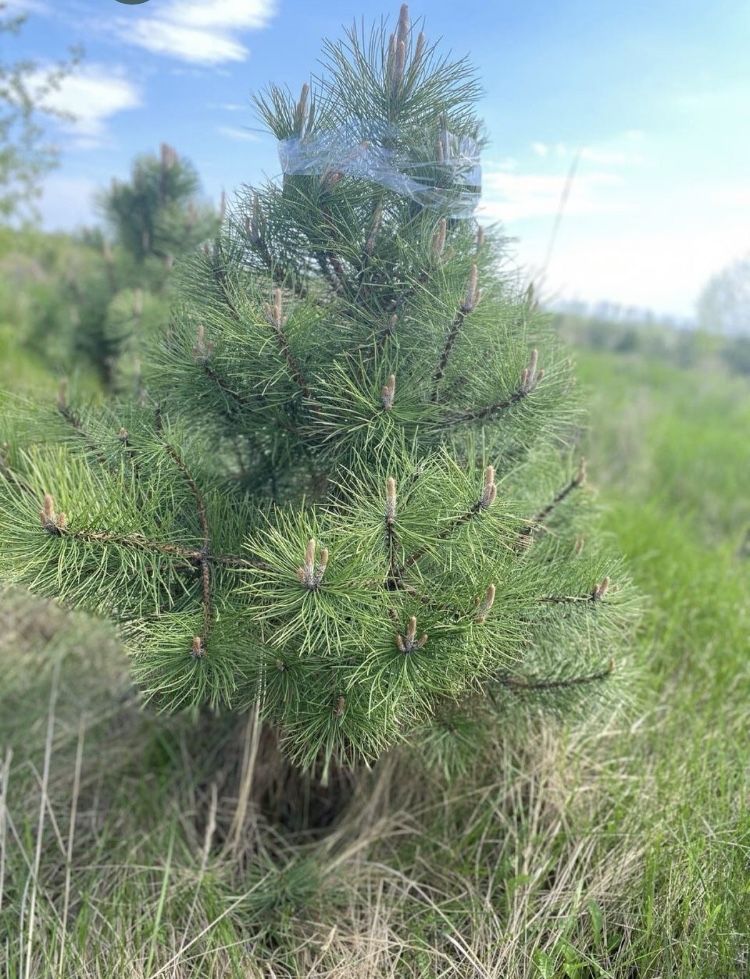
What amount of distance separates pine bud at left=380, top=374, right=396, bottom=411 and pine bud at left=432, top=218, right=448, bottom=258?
224 millimetres

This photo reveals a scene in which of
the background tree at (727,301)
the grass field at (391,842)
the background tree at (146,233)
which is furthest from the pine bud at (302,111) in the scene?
the background tree at (727,301)

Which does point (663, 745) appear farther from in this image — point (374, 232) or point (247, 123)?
point (247, 123)

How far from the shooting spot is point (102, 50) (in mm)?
1514

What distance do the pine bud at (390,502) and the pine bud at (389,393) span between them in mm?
159

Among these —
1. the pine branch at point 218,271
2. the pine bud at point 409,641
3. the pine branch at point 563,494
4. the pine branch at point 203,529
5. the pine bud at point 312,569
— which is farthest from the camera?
the pine branch at point 563,494

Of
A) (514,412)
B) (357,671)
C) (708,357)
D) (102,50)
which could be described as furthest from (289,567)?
(708,357)

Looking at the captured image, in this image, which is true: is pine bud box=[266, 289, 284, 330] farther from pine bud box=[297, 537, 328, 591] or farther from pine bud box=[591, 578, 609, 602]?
pine bud box=[591, 578, 609, 602]

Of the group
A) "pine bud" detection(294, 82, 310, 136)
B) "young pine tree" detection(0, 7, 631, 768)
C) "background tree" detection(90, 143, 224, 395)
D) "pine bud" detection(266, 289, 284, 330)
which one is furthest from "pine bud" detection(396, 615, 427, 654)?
"background tree" detection(90, 143, 224, 395)

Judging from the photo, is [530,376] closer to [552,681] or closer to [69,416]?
[552,681]

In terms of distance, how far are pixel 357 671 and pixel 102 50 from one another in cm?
146

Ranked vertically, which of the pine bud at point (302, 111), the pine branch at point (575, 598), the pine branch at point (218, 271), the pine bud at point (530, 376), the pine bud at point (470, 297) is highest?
the pine bud at point (302, 111)

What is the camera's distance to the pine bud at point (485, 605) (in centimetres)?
90

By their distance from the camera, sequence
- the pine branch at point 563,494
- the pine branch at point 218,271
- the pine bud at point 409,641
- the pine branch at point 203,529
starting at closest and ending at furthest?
the pine bud at point 409,641, the pine branch at point 203,529, the pine branch at point 218,271, the pine branch at point 563,494

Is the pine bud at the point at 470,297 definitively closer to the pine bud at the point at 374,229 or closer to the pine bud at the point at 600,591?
the pine bud at the point at 374,229
